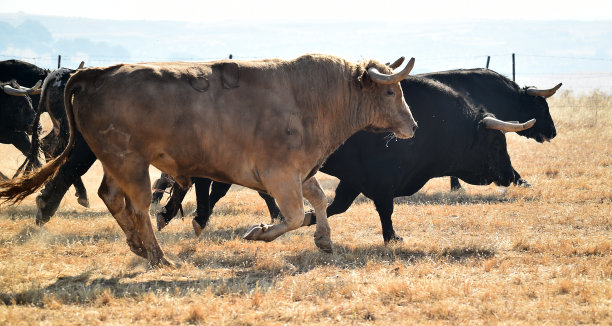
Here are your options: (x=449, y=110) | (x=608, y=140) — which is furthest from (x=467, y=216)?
(x=608, y=140)

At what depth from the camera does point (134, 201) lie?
6953 mm

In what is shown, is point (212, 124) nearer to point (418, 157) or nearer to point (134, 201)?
point (134, 201)

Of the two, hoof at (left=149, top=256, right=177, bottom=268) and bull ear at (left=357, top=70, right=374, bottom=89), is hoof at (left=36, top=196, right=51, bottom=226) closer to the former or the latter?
hoof at (left=149, top=256, right=177, bottom=268)

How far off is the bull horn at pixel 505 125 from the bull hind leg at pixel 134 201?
14.3ft

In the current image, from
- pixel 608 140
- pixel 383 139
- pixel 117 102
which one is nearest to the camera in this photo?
pixel 117 102

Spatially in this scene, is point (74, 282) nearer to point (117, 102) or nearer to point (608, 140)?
point (117, 102)

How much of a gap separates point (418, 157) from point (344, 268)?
2104 millimetres

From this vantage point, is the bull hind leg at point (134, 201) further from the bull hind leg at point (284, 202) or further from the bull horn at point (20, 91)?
the bull horn at point (20, 91)

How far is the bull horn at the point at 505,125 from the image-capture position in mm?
9344

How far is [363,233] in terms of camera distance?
378 inches

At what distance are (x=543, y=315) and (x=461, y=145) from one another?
13.0ft

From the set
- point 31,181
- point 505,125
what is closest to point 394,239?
point 505,125

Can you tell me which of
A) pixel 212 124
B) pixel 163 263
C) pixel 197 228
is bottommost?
pixel 163 263

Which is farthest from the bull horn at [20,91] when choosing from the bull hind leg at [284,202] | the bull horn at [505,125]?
the bull horn at [505,125]
